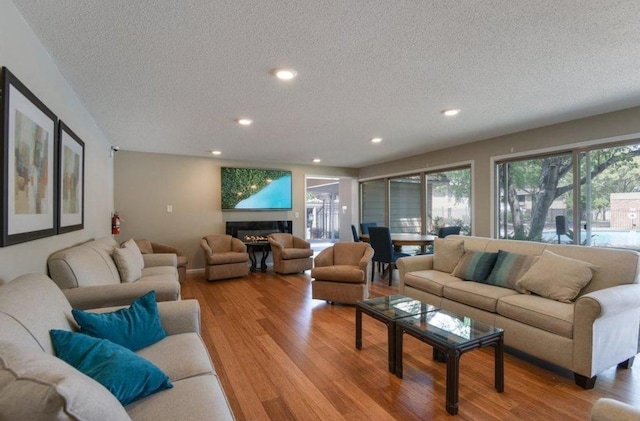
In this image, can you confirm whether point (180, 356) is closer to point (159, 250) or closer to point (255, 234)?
point (159, 250)

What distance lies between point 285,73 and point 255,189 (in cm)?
435

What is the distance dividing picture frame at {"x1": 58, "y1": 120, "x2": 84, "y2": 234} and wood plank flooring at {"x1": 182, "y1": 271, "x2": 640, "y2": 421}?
1.56 metres

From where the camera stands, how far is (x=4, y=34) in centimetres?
159

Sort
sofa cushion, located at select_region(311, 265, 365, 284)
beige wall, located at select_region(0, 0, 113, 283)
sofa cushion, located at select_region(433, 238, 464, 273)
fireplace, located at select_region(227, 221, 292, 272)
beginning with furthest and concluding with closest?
fireplace, located at select_region(227, 221, 292, 272)
sofa cushion, located at select_region(311, 265, 365, 284)
sofa cushion, located at select_region(433, 238, 464, 273)
beige wall, located at select_region(0, 0, 113, 283)

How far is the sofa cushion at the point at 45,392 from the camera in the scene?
26.4 inches

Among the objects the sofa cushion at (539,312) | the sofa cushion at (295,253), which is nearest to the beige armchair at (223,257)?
the sofa cushion at (295,253)

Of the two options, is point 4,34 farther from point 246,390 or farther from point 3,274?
point 246,390

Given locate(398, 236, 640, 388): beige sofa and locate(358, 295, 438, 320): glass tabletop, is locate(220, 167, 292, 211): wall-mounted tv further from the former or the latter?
locate(398, 236, 640, 388): beige sofa

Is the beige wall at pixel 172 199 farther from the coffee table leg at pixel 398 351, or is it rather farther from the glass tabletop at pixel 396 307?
the coffee table leg at pixel 398 351

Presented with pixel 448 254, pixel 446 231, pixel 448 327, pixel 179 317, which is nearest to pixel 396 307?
pixel 448 327

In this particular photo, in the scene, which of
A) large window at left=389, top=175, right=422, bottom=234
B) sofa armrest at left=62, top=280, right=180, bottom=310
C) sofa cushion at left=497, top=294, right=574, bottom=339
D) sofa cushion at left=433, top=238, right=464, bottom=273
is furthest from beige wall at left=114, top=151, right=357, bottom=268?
sofa cushion at left=497, top=294, right=574, bottom=339

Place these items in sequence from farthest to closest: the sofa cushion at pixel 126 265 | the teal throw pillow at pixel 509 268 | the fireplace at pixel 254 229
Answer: the fireplace at pixel 254 229 → the sofa cushion at pixel 126 265 → the teal throw pillow at pixel 509 268

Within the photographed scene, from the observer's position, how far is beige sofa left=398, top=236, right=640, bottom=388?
7.04 ft

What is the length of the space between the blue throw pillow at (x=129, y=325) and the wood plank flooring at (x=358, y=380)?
71 cm
